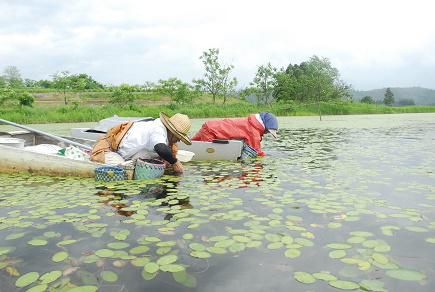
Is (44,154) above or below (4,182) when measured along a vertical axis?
above

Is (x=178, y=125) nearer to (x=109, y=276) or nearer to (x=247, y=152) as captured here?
(x=247, y=152)

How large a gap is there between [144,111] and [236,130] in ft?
62.4

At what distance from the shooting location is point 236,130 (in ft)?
23.4

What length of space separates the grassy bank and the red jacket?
15.7 metres

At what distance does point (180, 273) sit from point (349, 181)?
340 centimetres

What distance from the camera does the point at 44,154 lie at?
5332 millimetres

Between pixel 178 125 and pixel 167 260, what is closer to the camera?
pixel 167 260

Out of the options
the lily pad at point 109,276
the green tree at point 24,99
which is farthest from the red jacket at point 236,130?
the green tree at point 24,99

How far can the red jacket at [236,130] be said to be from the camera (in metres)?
7.11

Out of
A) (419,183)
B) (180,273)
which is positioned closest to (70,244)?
(180,273)

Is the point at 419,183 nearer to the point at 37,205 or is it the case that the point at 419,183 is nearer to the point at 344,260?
the point at 344,260

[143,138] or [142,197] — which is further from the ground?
[143,138]

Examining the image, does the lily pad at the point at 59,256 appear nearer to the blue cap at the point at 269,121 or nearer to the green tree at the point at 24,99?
the blue cap at the point at 269,121

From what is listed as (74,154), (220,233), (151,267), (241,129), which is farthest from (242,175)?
(151,267)
